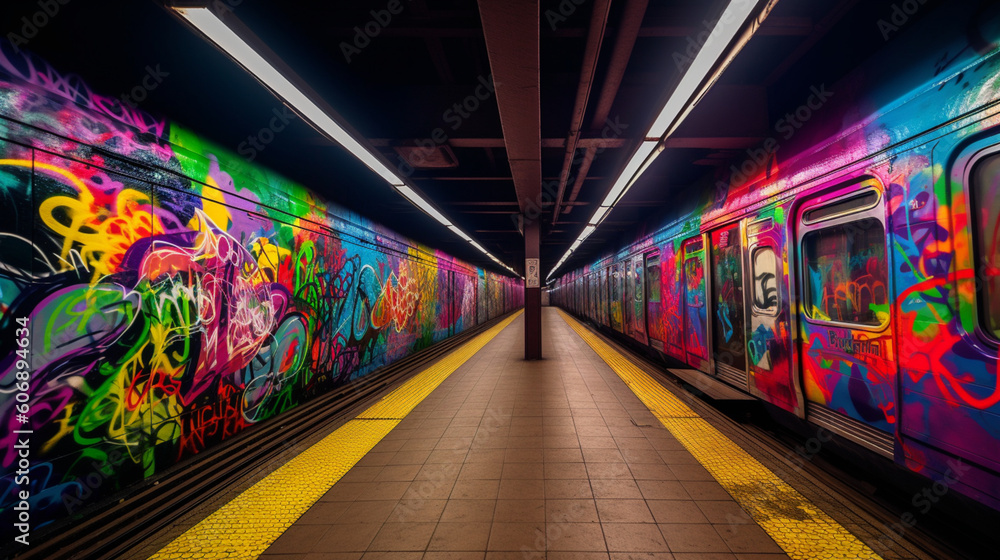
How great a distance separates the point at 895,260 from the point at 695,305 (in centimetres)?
334

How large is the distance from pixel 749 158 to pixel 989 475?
342 cm

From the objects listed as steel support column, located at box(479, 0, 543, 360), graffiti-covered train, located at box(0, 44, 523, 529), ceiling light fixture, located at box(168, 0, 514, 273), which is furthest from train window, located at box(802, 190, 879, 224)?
graffiti-covered train, located at box(0, 44, 523, 529)

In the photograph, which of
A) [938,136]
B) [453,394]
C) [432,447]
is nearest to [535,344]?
[453,394]

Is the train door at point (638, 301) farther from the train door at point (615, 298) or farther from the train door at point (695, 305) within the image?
the train door at point (695, 305)

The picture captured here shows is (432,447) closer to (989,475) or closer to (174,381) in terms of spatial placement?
(174,381)

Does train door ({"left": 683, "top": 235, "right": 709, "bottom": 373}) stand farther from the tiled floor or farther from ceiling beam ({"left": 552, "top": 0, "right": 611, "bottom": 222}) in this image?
ceiling beam ({"left": 552, "top": 0, "right": 611, "bottom": 222})

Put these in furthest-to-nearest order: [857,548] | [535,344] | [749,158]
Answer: [535,344]
[749,158]
[857,548]

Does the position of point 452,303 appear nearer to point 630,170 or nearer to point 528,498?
point 630,170

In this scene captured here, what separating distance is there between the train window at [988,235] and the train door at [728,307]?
7.73ft

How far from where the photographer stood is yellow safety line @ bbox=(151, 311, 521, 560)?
209 centimetres

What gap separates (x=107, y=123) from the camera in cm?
244

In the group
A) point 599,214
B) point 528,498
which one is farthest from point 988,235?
point 599,214

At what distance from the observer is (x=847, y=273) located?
9.50ft

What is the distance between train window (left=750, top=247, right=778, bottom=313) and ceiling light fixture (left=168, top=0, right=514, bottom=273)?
172 inches
